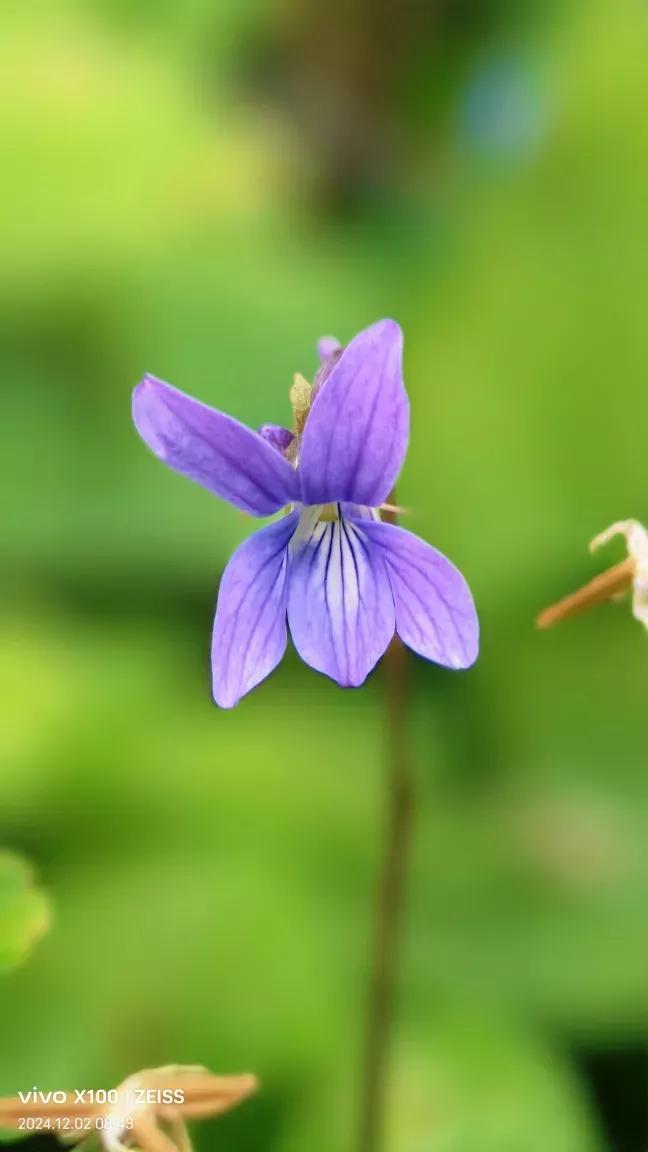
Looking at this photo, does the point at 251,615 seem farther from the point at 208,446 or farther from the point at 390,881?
the point at 390,881

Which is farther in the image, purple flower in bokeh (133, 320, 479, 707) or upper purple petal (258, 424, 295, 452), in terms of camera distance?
upper purple petal (258, 424, 295, 452)

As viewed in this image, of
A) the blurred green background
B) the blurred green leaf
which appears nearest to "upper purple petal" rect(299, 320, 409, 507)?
the blurred green leaf

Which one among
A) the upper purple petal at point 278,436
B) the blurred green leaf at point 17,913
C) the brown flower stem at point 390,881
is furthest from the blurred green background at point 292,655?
the upper purple petal at point 278,436

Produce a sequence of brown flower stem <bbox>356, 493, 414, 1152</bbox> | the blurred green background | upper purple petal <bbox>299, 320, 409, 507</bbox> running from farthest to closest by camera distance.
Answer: the blurred green background, brown flower stem <bbox>356, 493, 414, 1152</bbox>, upper purple petal <bbox>299, 320, 409, 507</bbox>

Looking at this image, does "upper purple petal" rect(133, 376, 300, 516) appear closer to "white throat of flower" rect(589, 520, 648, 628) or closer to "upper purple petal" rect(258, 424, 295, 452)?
"upper purple petal" rect(258, 424, 295, 452)

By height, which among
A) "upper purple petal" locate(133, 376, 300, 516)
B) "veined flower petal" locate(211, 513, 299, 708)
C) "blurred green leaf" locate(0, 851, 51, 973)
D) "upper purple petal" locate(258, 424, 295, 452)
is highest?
"upper purple petal" locate(258, 424, 295, 452)

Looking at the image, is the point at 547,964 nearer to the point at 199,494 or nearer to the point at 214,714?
the point at 214,714
